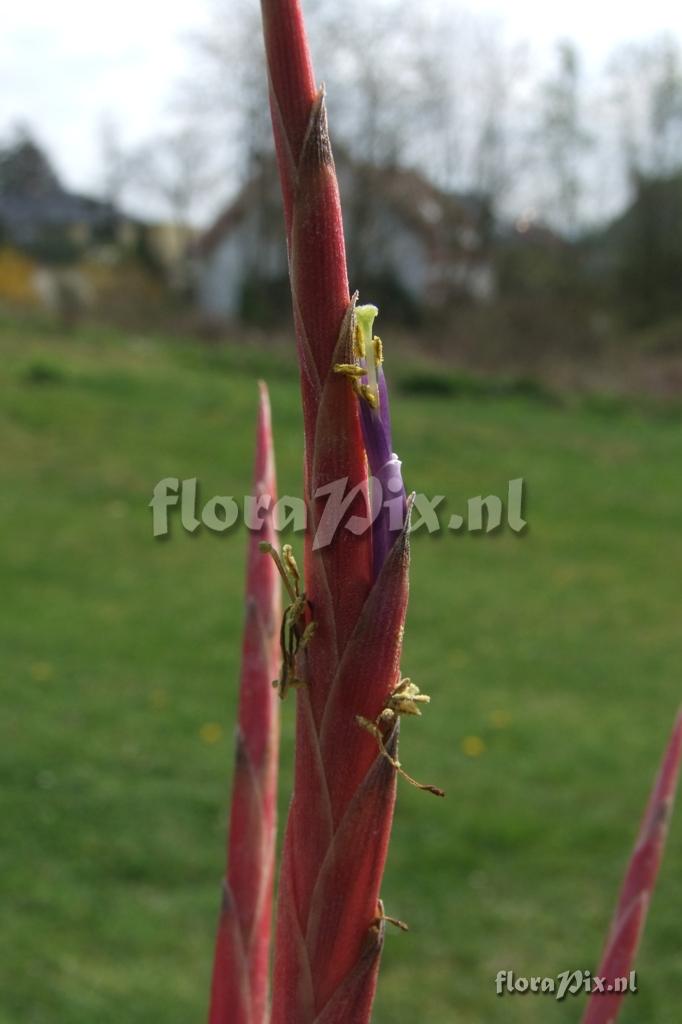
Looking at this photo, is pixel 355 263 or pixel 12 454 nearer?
pixel 12 454

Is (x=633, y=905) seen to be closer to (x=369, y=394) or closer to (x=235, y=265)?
(x=369, y=394)

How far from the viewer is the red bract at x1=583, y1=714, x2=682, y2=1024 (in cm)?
48

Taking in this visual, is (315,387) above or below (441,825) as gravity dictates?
above

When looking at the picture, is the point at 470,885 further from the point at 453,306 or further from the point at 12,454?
the point at 453,306

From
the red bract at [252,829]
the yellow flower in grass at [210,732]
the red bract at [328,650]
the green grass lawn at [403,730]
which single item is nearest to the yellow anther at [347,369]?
the red bract at [328,650]

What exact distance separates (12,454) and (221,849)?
17.1 ft

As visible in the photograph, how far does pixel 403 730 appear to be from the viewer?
4.20m

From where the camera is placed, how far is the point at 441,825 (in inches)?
135

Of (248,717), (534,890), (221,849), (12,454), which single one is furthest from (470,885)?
(12,454)

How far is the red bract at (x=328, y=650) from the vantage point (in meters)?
0.26

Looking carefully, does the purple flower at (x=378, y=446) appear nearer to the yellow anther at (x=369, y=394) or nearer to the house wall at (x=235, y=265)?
the yellow anther at (x=369, y=394)

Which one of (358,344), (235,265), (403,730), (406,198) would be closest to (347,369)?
(358,344)

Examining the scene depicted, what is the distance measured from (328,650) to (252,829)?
0.60 feet

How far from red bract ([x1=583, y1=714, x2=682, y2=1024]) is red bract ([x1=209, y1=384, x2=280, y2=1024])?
15 cm
